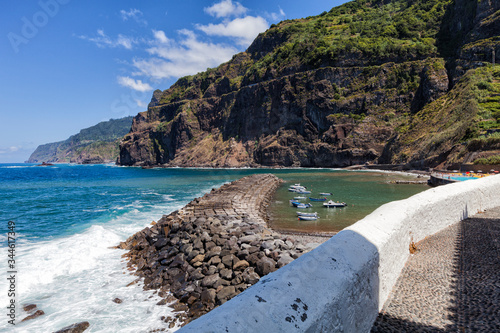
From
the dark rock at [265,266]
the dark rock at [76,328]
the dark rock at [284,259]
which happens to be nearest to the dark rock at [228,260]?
the dark rock at [265,266]

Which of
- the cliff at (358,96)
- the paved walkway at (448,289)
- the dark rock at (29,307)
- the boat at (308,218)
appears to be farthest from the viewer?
the cliff at (358,96)

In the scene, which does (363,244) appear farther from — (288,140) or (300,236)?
(288,140)

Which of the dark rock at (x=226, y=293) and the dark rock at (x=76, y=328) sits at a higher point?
the dark rock at (x=226, y=293)

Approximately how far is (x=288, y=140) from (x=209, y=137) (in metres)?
51.9

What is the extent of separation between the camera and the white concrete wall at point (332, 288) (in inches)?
105

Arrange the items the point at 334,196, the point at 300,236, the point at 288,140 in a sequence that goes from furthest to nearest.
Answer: the point at 288,140
the point at 334,196
the point at 300,236

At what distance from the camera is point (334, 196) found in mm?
34156

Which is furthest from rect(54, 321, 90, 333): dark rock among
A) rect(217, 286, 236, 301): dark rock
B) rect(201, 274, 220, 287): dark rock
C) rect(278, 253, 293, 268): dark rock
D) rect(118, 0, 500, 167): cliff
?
rect(118, 0, 500, 167): cliff

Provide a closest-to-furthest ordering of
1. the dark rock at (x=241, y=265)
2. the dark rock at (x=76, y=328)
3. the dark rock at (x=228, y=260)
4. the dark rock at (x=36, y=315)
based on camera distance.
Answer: the dark rock at (x=76, y=328)
the dark rock at (x=36, y=315)
the dark rock at (x=241, y=265)
the dark rock at (x=228, y=260)

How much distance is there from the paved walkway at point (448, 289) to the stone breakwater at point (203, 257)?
→ 14.2 ft

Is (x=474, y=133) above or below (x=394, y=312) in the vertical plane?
above

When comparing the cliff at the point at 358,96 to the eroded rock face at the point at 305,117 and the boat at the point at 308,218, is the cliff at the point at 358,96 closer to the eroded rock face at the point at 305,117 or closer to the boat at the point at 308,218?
the eroded rock face at the point at 305,117

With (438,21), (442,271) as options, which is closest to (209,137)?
(438,21)

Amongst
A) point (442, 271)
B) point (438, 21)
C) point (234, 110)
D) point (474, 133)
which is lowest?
point (442, 271)
